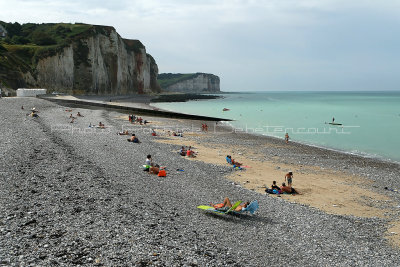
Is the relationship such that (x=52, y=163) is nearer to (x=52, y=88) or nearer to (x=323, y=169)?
(x=323, y=169)

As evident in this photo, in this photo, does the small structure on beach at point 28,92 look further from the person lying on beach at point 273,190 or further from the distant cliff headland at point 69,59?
the person lying on beach at point 273,190

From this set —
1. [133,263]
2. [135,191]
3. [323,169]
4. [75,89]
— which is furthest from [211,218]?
[75,89]

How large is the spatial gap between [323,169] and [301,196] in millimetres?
7429

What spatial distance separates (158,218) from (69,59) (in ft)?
258

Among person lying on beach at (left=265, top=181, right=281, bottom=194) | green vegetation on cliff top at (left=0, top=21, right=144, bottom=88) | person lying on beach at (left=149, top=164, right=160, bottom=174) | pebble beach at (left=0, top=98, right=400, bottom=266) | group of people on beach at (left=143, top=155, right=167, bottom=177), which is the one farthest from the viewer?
green vegetation on cliff top at (left=0, top=21, right=144, bottom=88)

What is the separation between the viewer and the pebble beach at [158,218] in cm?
762

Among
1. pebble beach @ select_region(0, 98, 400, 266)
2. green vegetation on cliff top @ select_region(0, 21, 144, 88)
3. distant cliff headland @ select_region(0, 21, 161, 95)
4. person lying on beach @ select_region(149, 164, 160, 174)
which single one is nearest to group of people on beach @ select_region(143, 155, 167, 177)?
person lying on beach @ select_region(149, 164, 160, 174)

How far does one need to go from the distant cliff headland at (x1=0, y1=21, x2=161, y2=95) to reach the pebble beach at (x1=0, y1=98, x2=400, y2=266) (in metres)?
49.1

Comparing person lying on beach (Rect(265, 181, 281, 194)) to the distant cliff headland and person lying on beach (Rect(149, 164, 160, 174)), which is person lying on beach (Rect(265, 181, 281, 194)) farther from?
the distant cliff headland

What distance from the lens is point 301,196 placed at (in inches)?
600

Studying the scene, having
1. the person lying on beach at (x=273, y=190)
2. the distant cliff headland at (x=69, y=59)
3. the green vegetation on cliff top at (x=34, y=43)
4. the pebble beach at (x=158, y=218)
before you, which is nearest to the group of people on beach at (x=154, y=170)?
the pebble beach at (x=158, y=218)

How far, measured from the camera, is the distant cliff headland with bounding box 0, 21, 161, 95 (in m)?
65.3

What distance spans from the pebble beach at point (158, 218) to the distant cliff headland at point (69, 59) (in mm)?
49079

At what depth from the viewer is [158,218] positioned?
32.7 feet
